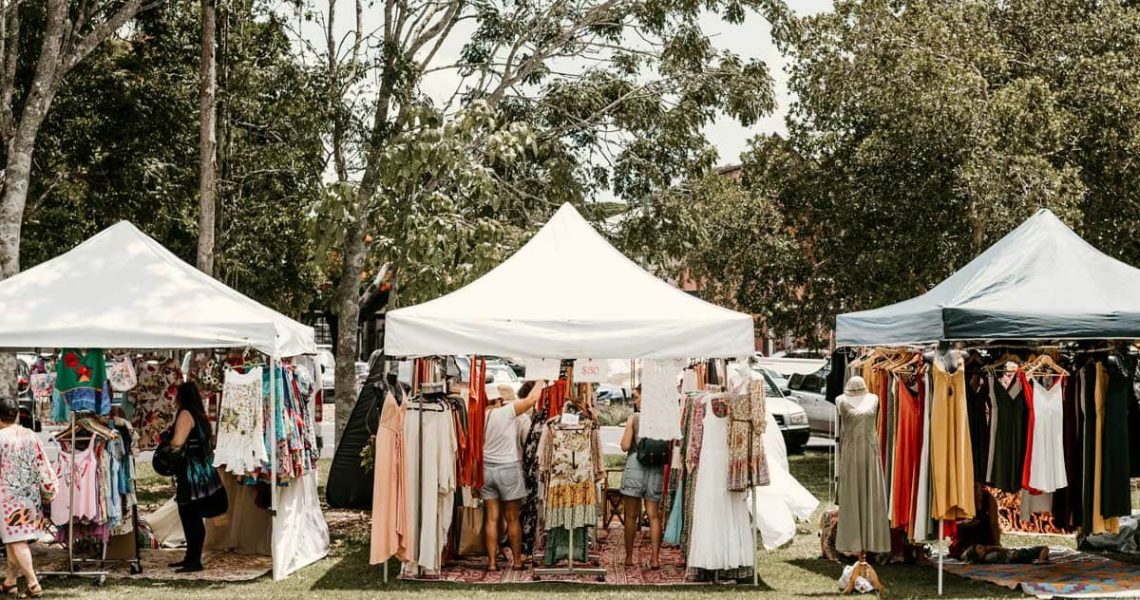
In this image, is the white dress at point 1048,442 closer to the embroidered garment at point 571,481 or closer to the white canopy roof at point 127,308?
the embroidered garment at point 571,481

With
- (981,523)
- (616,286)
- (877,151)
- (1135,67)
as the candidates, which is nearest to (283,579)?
(616,286)

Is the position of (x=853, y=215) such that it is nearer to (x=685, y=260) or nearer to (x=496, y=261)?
(x=685, y=260)

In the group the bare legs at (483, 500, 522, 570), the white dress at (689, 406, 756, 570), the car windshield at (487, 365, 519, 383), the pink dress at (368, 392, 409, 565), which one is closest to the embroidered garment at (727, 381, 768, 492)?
the white dress at (689, 406, 756, 570)

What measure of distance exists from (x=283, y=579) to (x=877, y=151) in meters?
12.0

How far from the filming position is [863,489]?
10.4 m

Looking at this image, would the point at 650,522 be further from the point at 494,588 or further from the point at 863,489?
the point at 863,489

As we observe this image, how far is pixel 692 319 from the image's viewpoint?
9.83 metres

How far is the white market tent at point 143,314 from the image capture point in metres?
9.69

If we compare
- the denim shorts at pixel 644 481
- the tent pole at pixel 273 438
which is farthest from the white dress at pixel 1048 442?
the tent pole at pixel 273 438

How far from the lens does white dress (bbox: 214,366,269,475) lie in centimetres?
1020

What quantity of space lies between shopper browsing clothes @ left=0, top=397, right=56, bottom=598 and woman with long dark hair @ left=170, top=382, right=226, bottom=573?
1.21 m

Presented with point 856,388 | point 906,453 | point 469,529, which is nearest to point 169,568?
point 469,529

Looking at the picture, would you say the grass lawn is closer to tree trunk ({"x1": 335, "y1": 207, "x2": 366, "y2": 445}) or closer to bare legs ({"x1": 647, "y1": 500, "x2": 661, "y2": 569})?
bare legs ({"x1": 647, "y1": 500, "x2": 661, "y2": 569})

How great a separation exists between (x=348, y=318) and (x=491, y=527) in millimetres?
5105
